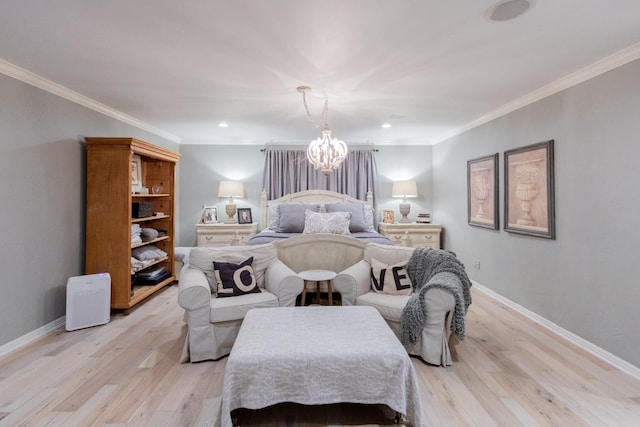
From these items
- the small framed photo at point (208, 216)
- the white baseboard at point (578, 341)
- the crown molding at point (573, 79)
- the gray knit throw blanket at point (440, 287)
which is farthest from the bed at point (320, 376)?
the small framed photo at point (208, 216)

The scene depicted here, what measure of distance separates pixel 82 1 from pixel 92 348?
254cm

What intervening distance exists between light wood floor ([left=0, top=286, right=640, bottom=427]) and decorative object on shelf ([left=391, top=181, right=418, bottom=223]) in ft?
9.90

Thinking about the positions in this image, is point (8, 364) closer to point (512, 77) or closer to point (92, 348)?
point (92, 348)

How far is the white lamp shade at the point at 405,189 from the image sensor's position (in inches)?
228

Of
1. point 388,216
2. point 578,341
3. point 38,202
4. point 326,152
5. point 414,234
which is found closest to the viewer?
point 578,341

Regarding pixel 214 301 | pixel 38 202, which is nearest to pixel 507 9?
pixel 214 301

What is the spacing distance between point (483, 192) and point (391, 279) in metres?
2.18

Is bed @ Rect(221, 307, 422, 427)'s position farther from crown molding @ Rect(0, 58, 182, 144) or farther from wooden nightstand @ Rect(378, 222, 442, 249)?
wooden nightstand @ Rect(378, 222, 442, 249)

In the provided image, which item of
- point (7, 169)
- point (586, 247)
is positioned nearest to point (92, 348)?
point (7, 169)

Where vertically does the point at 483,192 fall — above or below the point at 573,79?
below

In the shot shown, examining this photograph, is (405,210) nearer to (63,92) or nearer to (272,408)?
(272,408)

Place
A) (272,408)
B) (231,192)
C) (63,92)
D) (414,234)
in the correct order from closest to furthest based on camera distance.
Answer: (272,408)
(63,92)
(414,234)
(231,192)

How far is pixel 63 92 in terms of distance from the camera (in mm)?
3266

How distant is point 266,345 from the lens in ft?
6.20
